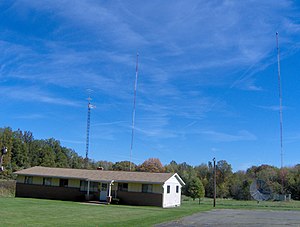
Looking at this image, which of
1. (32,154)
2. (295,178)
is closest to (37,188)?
(295,178)

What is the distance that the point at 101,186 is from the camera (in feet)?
130

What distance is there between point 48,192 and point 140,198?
34.2 feet

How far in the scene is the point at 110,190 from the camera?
127ft

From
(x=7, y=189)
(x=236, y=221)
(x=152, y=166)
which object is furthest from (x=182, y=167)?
(x=236, y=221)

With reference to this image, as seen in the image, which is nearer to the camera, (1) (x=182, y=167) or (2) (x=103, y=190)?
(2) (x=103, y=190)

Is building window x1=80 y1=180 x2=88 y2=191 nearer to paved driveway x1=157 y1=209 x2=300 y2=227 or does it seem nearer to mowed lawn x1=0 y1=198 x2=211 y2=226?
mowed lawn x1=0 y1=198 x2=211 y2=226

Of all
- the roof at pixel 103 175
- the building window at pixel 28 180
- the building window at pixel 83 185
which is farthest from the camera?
the building window at pixel 28 180

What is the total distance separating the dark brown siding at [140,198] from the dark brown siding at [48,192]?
4.37 m

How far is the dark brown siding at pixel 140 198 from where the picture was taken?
37000 millimetres

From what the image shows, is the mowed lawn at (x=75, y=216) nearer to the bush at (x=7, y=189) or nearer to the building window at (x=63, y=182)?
the building window at (x=63, y=182)

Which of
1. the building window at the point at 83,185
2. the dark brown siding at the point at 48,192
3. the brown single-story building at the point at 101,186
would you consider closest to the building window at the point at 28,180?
the brown single-story building at the point at 101,186

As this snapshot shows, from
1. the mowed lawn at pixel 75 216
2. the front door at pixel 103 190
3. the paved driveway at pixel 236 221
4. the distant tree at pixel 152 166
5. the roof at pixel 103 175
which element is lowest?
the mowed lawn at pixel 75 216

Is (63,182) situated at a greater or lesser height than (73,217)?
greater

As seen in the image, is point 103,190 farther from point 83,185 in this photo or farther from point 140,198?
point 140,198
